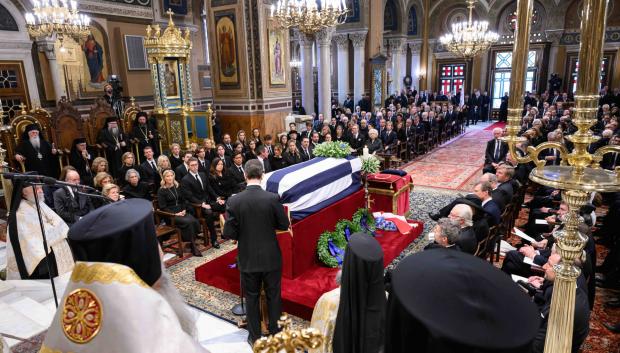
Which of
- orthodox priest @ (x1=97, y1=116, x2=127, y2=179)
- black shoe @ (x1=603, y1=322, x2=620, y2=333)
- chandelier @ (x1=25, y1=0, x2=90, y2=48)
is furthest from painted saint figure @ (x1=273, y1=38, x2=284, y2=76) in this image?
black shoe @ (x1=603, y1=322, x2=620, y2=333)

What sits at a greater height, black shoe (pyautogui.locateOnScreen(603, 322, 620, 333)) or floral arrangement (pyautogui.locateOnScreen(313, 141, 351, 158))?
floral arrangement (pyautogui.locateOnScreen(313, 141, 351, 158))

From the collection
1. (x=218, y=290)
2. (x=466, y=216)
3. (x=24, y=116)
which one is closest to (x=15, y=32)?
(x=24, y=116)

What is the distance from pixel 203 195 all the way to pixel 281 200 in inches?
88.2

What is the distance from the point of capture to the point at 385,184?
701cm

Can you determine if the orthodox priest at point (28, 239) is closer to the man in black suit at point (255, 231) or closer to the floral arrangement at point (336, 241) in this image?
the man in black suit at point (255, 231)

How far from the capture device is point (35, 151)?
8336 mm

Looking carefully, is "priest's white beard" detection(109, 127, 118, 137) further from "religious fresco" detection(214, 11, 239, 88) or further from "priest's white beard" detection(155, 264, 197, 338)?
"priest's white beard" detection(155, 264, 197, 338)

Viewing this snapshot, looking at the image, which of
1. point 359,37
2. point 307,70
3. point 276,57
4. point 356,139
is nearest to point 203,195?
point 356,139

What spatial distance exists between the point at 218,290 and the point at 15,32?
985 cm

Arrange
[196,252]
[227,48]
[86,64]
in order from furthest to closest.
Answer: [86,64] < [227,48] < [196,252]

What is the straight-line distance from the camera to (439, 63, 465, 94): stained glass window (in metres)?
24.0

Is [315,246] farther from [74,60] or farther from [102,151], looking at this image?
[74,60]

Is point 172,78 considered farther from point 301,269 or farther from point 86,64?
point 301,269

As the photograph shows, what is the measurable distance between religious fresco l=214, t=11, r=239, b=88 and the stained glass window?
1628cm
